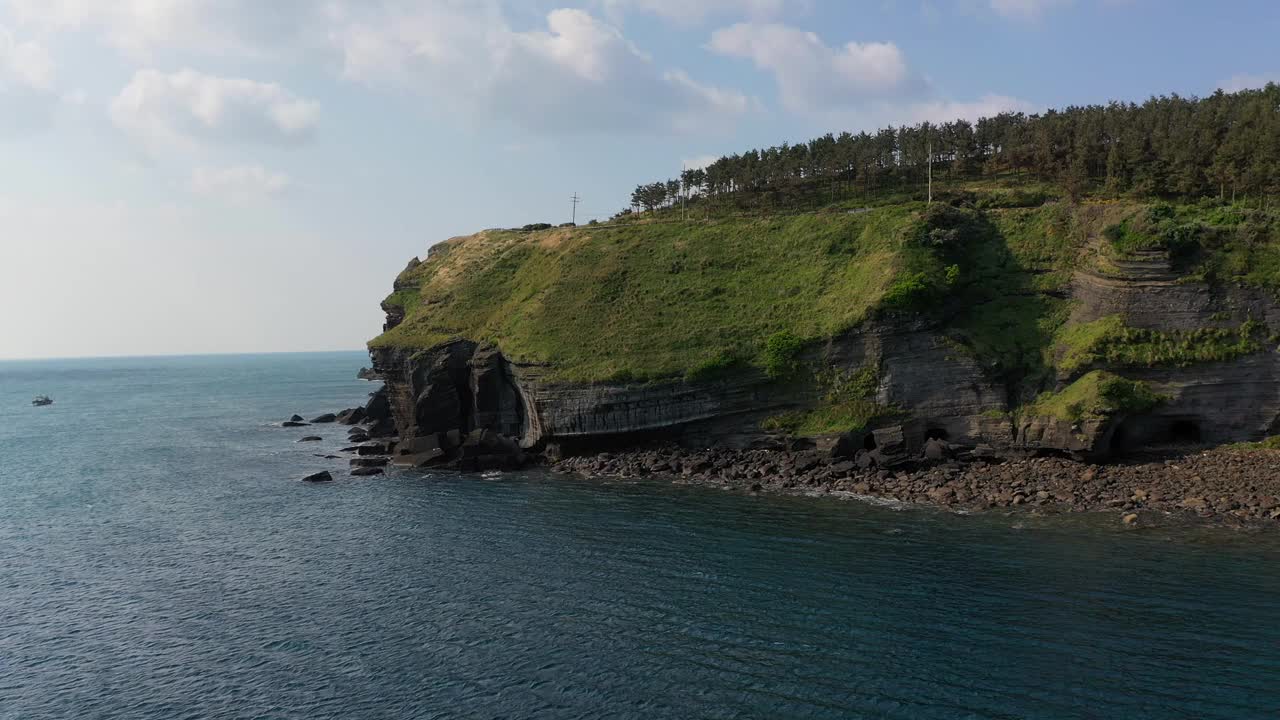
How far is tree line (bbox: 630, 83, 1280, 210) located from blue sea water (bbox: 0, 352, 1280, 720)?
57.3 meters

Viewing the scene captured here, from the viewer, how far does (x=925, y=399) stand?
191 feet

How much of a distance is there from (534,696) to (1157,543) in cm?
3178

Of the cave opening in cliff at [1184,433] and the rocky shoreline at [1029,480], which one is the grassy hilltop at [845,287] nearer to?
the cave opening in cliff at [1184,433]

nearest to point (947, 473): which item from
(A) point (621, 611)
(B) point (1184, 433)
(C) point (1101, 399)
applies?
(C) point (1101, 399)

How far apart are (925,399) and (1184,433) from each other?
690 inches

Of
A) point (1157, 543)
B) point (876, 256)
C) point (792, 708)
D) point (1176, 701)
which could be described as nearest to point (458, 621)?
point (792, 708)

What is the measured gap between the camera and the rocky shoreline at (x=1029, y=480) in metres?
43.2

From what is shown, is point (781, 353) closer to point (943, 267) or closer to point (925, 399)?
point (925, 399)

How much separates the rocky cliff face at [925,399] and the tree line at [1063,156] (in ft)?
97.8

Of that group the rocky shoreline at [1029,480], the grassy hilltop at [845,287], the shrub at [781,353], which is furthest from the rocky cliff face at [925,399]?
the rocky shoreline at [1029,480]

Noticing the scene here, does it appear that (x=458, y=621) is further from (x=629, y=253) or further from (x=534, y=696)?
(x=629, y=253)

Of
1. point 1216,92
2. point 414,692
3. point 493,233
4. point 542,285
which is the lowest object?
point 414,692

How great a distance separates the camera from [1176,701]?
76.7 ft

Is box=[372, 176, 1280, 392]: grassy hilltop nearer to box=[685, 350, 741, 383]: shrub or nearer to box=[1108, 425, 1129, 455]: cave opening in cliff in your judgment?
box=[685, 350, 741, 383]: shrub
